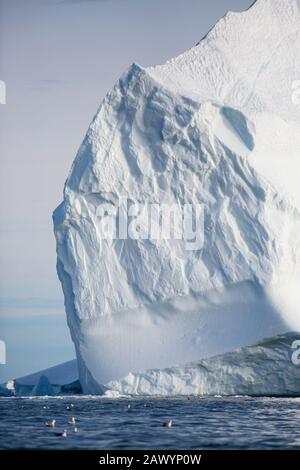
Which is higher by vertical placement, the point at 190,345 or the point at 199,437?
the point at 190,345

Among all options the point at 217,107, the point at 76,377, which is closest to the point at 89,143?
the point at 217,107

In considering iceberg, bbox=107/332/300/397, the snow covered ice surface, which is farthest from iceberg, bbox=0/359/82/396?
iceberg, bbox=107/332/300/397

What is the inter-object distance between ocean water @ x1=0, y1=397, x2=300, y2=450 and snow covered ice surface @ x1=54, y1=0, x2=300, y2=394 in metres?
1.82

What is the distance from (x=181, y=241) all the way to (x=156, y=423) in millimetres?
8782

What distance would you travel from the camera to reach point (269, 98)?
99.8ft

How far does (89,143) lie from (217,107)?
3.82 metres

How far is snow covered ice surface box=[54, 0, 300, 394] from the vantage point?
1105 inches

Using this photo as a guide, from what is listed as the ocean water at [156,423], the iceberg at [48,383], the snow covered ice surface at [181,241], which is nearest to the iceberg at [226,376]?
the snow covered ice surface at [181,241]

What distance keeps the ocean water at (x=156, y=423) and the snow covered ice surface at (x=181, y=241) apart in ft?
5.99

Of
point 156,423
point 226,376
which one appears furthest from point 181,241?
point 156,423

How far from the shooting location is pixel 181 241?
28.8 m
